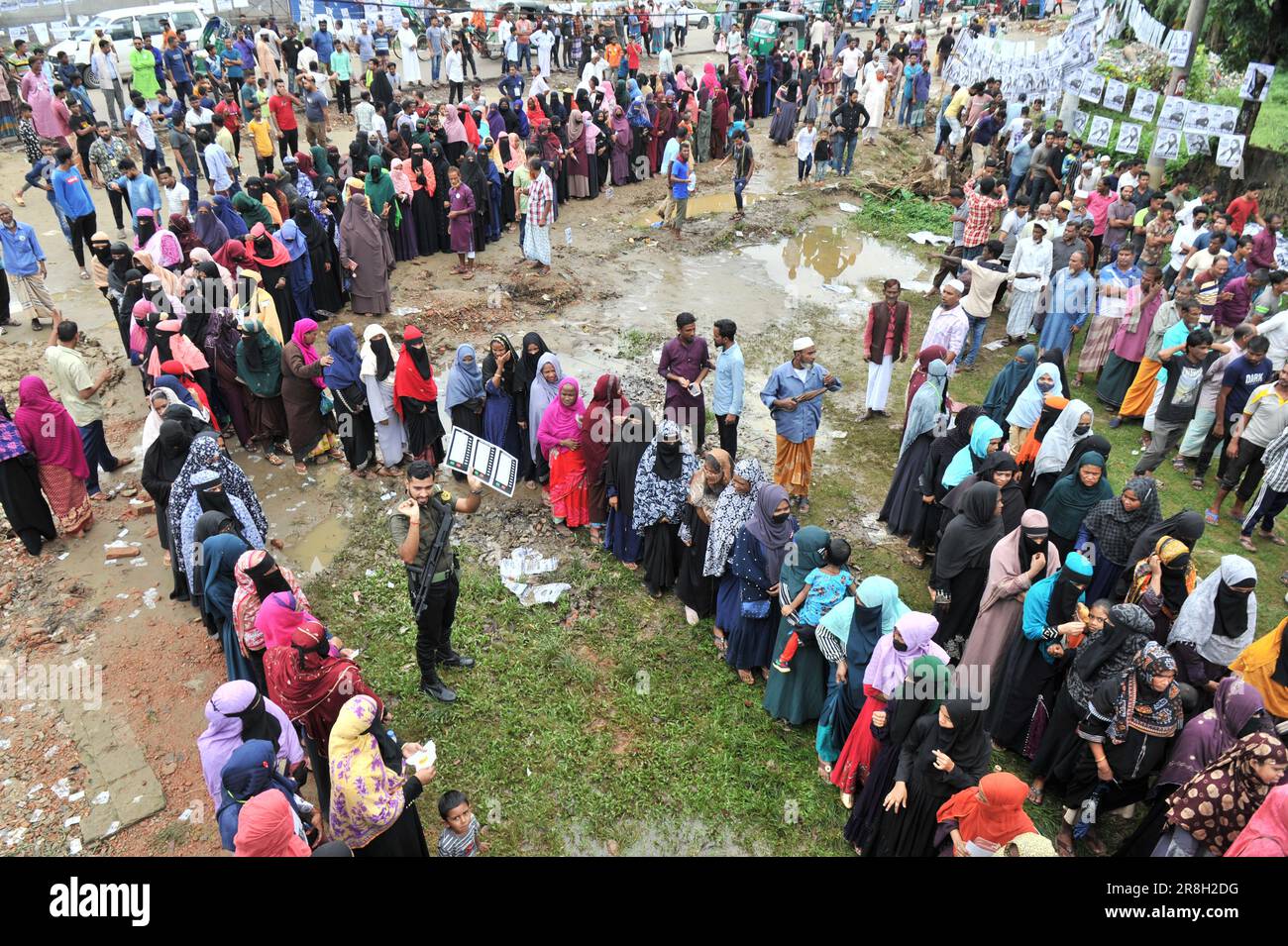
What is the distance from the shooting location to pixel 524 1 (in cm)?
2583

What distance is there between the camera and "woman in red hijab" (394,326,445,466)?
23.5 feet

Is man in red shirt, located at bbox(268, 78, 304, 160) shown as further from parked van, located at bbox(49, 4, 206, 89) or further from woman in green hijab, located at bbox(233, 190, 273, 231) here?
woman in green hijab, located at bbox(233, 190, 273, 231)

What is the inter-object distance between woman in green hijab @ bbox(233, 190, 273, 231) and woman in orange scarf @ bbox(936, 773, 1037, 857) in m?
9.10

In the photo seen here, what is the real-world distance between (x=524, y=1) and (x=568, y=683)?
25.5 meters

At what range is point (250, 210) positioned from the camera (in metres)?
9.61

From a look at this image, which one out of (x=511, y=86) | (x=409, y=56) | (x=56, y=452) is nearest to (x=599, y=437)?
(x=56, y=452)

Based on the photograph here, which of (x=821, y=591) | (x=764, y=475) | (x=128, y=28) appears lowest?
(x=821, y=591)

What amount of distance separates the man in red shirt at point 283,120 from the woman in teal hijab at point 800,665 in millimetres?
12476

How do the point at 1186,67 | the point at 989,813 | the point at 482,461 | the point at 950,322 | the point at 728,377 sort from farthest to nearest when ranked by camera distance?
the point at 1186,67
the point at 950,322
the point at 728,377
the point at 482,461
the point at 989,813

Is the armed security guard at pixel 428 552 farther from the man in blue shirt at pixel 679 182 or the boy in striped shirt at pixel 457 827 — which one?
the man in blue shirt at pixel 679 182

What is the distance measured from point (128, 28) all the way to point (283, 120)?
6.20 metres

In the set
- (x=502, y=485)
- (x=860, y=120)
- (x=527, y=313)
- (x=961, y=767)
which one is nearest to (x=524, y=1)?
(x=860, y=120)

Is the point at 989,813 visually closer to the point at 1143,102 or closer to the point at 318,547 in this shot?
the point at 318,547

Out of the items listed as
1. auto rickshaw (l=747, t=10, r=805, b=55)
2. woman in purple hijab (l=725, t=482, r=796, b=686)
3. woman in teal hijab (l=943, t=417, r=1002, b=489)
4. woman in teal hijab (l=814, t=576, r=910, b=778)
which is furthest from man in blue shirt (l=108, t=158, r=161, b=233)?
auto rickshaw (l=747, t=10, r=805, b=55)
